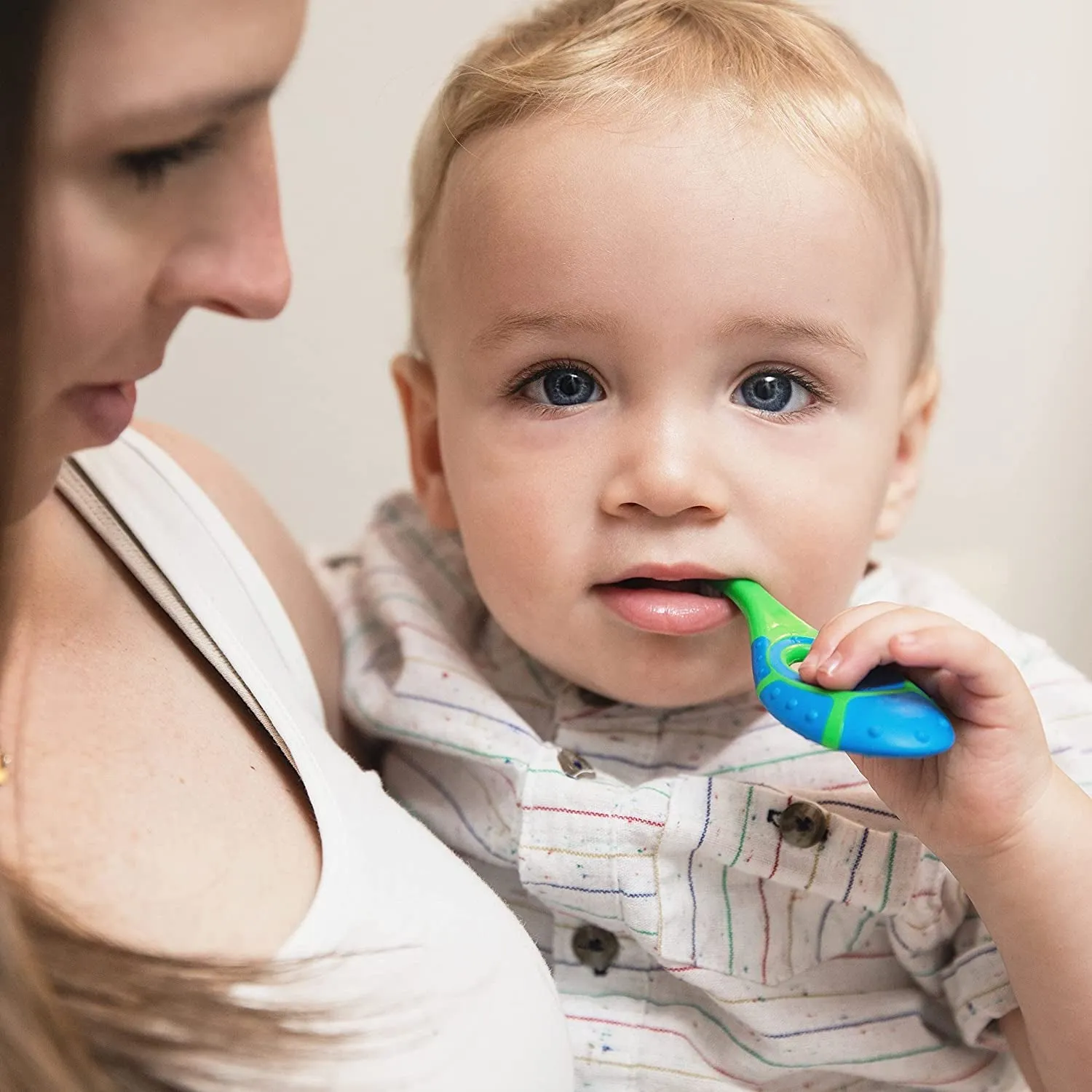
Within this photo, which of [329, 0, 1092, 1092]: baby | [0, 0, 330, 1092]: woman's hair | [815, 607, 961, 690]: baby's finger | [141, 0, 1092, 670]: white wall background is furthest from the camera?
[141, 0, 1092, 670]: white wall background

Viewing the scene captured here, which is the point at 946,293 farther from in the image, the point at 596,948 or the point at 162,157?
the point at 162,157

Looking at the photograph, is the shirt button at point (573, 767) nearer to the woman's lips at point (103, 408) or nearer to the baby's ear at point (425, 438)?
the baby's ear at point (425, 438)

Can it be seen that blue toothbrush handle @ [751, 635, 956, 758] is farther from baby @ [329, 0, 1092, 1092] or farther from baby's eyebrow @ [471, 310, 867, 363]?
baby's eyebrow @ [471, 310, 867, 363]

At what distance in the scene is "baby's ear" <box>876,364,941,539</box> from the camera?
2.66ft

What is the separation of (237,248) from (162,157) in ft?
0.21

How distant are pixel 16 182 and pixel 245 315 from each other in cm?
15

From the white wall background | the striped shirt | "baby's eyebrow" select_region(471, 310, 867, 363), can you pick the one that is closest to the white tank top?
the striped shirt

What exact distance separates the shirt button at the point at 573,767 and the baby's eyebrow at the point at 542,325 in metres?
0.24

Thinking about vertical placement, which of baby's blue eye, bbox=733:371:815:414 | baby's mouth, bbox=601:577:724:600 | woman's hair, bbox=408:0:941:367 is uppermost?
woman's hair, bbox=408:0:941:367

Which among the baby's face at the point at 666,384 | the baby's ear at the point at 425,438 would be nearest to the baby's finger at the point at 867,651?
the baby's face at the point at 666,384

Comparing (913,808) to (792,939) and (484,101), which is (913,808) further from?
(484,101)

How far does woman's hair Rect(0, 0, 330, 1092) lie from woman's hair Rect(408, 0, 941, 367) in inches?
13.3

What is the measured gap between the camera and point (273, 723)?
2.00 ft

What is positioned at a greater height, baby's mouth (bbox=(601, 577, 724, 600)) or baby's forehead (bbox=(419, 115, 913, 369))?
baby's forehead (bbox=(419, 115, 913, 369))
